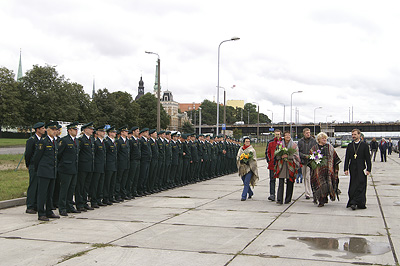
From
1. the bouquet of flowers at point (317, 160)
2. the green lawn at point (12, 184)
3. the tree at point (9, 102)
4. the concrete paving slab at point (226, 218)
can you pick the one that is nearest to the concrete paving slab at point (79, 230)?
the concrete paving slab at point (226, 218)

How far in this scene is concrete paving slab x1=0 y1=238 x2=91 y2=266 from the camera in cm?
610

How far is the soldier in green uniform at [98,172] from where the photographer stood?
11.1 m

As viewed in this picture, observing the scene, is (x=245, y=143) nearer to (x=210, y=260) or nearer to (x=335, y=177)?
(x=335, y=177)

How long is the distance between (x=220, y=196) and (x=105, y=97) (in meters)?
73.9

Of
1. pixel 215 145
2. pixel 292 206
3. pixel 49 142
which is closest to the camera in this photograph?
pixel 49 142

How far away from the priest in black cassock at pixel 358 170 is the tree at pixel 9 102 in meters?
56.7

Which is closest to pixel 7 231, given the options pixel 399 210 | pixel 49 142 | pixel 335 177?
pixel 49 142

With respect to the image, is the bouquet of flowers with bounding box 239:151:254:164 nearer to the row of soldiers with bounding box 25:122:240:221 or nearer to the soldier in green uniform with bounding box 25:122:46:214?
the row of soldiers with bounding box 25:122:240:221

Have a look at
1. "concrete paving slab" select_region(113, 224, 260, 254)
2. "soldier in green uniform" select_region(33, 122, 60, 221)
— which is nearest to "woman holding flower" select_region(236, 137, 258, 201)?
"concrete paving slab" select_region(113, 224, 260, 254)

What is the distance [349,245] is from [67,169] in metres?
6.12

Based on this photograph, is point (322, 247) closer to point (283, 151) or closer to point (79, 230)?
point (79, 230)

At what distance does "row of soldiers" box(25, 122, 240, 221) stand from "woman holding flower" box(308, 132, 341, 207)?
16.1 ft

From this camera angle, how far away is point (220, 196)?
13.6 m

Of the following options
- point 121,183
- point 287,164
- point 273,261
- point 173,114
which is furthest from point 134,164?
point 173,114
